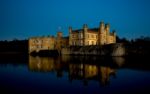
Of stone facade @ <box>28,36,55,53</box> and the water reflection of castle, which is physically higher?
stone facade @ <box>28,36,55,53</box>

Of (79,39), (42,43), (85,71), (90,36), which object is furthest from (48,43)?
(85,71)

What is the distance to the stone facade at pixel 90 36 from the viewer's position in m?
74.2

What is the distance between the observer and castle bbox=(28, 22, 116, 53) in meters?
75.0

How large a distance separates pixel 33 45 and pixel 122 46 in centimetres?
4643

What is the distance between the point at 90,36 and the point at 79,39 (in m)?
4.27

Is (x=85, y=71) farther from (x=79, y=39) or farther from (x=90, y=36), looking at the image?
(x=79, y=39)

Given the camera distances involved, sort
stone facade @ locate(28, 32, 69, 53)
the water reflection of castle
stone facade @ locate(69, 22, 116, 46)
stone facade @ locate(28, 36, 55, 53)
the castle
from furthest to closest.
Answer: stone facade @ locate(28, 36, 55, 53) → stone facade @ locate(28, 32, 69, 53) → the castle → stone facade @ locate(69, 22, 116, 46) → the water reflection of castle

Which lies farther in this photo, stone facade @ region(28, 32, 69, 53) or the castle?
stone facade @ region(28, 32, 69, 53)

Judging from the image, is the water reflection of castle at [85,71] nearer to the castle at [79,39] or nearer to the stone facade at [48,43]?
the castle at [79,39]

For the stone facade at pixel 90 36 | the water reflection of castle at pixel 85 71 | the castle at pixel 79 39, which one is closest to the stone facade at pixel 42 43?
the castle at pixel 79 39

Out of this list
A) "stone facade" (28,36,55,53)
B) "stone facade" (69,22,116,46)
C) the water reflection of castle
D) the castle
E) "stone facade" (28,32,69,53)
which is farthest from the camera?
"stone facade" (28,36,55,53)

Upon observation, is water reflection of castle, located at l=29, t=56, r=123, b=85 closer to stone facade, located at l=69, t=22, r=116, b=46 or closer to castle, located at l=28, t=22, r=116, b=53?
stone facade, located at l=69, t=22, r=116, b=46

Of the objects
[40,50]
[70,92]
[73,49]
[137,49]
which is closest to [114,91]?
[70,92]

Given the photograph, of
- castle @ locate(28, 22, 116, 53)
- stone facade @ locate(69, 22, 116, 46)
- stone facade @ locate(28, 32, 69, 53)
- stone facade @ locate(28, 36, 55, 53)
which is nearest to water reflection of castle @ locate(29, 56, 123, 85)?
stone facade @ locate(69, 22, 116, 46)
